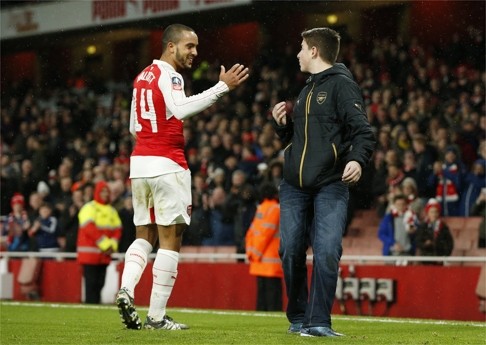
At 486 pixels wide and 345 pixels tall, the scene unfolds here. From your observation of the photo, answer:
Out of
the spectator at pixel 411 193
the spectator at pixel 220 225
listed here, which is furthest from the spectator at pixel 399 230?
the spectator at pixel 220 225

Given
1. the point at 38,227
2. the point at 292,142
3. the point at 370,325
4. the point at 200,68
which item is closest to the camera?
the point at 292,142

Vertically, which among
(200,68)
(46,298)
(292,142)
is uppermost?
(200,68)

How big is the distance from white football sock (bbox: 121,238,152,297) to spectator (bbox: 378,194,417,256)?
263 inches

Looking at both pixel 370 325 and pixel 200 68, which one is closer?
pixel 370 325

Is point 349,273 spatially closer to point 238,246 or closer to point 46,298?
point 238,246

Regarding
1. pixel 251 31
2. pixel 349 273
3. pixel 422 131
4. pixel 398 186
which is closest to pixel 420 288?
pixel 349 273

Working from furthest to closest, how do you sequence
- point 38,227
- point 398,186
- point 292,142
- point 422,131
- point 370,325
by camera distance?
1. point 38,227
2. point 422,131
3. point 398,186
4. point 370,325
5. point 292,142

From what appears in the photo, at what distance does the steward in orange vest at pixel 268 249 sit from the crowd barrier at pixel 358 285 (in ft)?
2.85

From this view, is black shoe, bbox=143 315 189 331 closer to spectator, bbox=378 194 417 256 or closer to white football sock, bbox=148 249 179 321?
white football sock, bbox=148 249 179 321

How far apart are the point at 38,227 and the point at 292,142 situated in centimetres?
1208

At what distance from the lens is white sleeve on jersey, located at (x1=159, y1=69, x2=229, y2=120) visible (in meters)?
8.26

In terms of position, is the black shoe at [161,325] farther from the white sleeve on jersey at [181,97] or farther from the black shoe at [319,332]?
the white sleeve on jersey at [181,97]

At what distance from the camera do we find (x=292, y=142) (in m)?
8.08

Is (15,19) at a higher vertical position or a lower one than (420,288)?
higher
